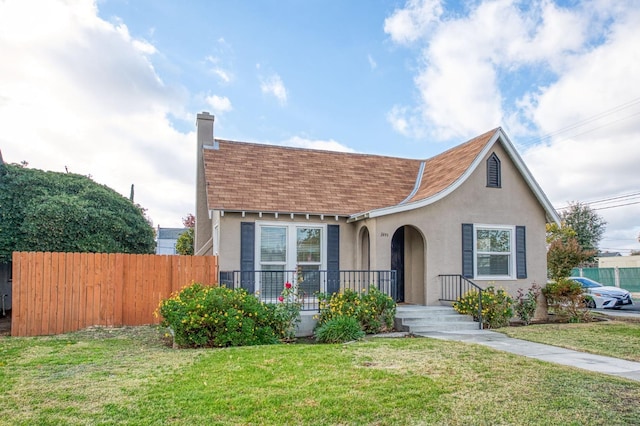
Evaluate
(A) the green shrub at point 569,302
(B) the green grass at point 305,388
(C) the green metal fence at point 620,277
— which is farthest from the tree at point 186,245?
(C) the green metal fence at point 620,277

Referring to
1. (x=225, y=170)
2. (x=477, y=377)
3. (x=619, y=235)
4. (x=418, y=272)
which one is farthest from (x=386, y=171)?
(x=619, y=235)

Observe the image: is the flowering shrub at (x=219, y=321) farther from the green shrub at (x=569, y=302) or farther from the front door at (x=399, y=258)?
the green shrub at (x=569, y=302)

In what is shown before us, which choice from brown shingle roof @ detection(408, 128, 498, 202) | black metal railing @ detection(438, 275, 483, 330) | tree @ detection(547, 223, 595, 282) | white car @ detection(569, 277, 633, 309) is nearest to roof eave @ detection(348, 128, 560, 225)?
brown shingle roof @ detection(408, 128, 498, 202)

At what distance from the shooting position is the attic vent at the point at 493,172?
13.7 m

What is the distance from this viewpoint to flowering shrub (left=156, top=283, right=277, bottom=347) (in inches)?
348

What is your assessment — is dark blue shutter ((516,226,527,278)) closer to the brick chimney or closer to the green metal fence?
the brick chimney

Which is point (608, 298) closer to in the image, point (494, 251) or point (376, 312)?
point (494, 251)

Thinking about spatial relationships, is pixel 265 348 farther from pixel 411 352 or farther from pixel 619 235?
pixel 619 235

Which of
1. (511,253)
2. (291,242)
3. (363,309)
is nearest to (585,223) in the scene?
(511,253)

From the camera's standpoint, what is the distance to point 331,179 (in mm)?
14594

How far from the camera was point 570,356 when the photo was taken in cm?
798

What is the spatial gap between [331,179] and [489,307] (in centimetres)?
589

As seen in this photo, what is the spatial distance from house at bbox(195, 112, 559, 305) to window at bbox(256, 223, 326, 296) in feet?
0.09

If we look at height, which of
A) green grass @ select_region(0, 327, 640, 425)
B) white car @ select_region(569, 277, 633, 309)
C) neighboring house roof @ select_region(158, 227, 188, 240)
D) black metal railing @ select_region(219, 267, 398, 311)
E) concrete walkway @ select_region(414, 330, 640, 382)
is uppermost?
neighboring house roof @ select_region(158, 227, 188, 240)
